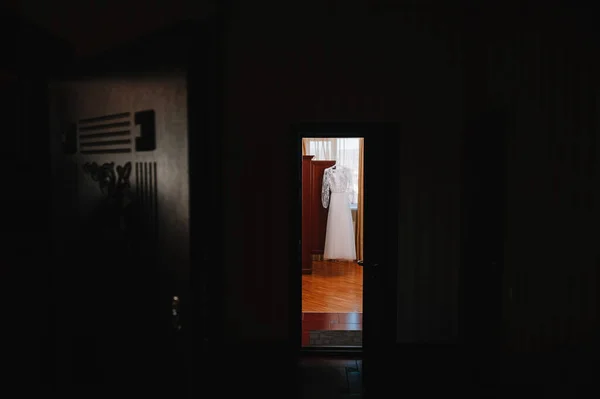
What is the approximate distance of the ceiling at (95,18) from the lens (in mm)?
2018

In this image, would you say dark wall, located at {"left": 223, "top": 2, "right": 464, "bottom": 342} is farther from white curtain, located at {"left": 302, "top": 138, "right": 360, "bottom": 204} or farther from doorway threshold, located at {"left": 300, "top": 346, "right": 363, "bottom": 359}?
white curtain, located at {"left": 302, "top": 138, "right": 360, "bottom": 204}

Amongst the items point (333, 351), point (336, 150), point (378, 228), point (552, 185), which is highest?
point (336, 150)

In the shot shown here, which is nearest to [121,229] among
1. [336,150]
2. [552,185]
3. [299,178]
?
[299,178]

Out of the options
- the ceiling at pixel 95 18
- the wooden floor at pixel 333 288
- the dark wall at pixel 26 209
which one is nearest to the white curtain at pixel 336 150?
the wooden floor at pixel 333 288

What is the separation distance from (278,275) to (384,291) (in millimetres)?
845

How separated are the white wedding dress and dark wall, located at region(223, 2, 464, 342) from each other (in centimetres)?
336

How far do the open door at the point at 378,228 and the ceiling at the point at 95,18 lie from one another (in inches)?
49.5

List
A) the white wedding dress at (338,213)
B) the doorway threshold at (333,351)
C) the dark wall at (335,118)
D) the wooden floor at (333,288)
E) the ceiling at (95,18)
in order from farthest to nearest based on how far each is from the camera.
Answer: the white wedding dress at (338,213), the wooden floor at (333,288), the doorway threshold at (333,351), the dark wall at (335,118), the ceiling at (95,18)

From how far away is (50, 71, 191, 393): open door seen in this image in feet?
4.08

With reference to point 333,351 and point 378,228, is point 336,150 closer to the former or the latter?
point 378,228

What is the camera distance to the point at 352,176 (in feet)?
21.9

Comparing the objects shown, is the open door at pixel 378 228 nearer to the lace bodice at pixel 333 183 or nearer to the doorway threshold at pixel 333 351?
the doorway threshold at pixel 333 351

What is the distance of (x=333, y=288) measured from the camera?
511cm

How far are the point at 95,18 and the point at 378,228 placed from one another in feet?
7.57
